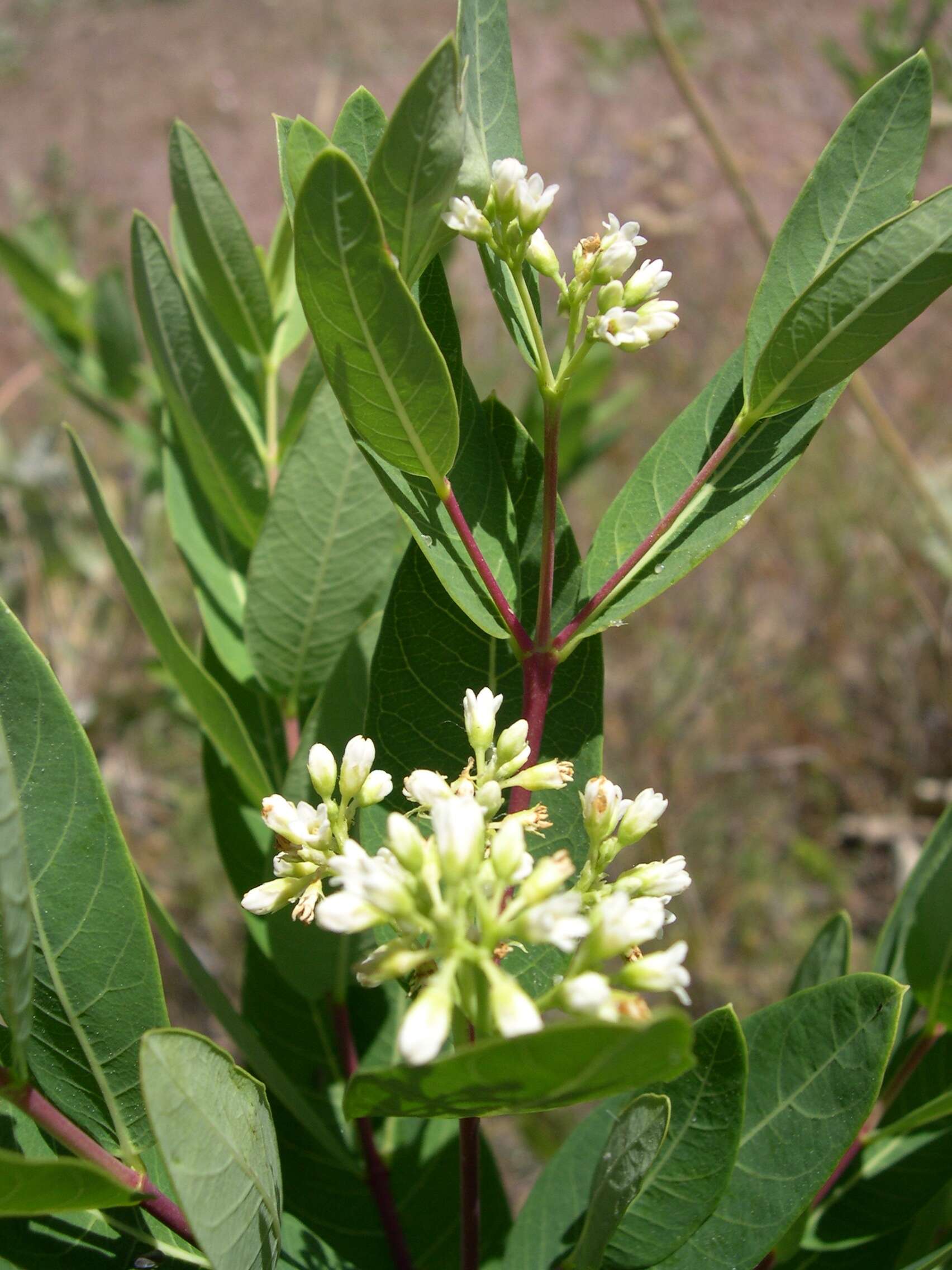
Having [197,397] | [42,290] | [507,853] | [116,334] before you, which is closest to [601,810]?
[507,853]

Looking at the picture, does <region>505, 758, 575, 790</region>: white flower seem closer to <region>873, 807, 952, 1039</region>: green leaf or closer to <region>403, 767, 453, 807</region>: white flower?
<region>403, 767, 453, 807</region>: white flower

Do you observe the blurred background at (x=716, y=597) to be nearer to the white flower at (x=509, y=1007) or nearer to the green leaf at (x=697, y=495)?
the green leaf at (x=697, y=495)

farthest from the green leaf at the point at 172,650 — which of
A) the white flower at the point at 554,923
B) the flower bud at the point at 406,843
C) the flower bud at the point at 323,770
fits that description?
the white flower at the point at 554,923

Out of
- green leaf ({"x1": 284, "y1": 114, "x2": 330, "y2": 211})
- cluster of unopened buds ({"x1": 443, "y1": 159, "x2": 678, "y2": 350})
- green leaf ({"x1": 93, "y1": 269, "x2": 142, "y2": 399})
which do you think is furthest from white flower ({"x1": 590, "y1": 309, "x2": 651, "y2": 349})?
green leaf ({"x1": 93, "y1": 269, "x2": 142, "y2": 399})

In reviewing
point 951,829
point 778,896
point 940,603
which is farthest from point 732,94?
point 951,829

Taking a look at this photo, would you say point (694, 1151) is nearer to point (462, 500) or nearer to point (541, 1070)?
point (541, 1070)

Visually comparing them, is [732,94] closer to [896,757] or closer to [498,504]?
[896,757]
